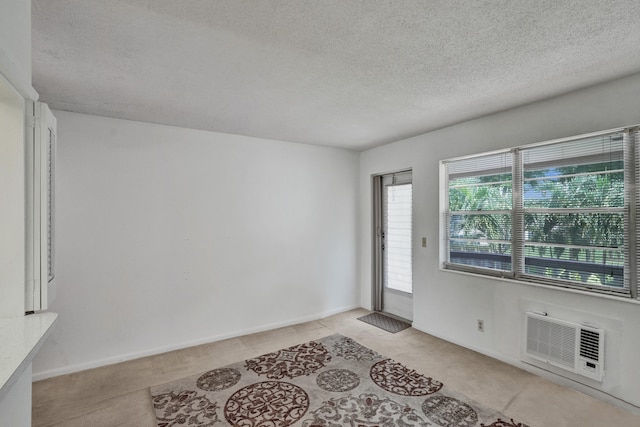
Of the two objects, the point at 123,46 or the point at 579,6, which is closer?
the point at 579,6

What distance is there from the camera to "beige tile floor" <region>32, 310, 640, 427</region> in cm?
224

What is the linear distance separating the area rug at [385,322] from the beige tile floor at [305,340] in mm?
175

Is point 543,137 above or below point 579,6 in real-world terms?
below

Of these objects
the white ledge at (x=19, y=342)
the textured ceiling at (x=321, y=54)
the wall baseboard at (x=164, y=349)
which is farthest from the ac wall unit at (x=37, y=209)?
the wall baseboard at (x=164, y=349)

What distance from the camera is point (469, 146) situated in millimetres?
3373

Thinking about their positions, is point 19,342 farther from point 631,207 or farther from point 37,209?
point 631,207

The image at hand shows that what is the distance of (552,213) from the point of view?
2.79 meters

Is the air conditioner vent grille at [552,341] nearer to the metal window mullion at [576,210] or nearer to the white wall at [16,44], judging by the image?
the metal window mullion at [576,210]

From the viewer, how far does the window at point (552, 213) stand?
241cm

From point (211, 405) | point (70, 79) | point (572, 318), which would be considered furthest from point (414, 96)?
point (211, 405)

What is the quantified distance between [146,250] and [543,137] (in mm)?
4030

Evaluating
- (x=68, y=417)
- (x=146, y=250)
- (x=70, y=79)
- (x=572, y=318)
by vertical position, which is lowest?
(x=68, y=417)

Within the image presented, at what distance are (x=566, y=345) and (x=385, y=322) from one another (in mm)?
2042

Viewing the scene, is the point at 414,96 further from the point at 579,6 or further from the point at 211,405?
the point at 211,405
